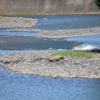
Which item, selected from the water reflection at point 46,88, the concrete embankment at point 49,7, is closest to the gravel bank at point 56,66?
the water reflection at point 46,88

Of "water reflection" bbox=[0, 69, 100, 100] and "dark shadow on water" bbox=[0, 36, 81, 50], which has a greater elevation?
"water reflection" bbox=[0, 69, 100, 100]

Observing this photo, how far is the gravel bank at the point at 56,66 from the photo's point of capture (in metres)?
25.2

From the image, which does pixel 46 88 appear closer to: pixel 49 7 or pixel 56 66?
pixel 56 66

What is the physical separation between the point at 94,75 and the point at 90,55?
5.45m

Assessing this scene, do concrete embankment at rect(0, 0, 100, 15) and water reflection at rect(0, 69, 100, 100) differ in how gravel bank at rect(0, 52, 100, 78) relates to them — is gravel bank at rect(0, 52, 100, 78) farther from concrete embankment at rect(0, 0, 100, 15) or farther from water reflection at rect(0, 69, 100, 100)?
concrete embankment at rect(0, 0, 100, 15)

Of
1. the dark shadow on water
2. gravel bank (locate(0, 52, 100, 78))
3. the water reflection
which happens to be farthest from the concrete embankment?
the water reflection

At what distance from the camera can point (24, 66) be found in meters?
27.4

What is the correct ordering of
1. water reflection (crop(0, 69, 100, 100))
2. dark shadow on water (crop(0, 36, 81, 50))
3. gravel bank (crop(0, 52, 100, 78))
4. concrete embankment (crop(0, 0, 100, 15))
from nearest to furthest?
water reflection (crop(0, 69, 100, 100))
gravel bank (crop(0, 52, 100, 78))
dark shadow on water (crop(0, 36, 81, 50))
concrete embankment (crop(0, 0, 100, 15))

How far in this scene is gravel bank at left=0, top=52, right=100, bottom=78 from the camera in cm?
2516

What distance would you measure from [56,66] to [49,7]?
89.0m

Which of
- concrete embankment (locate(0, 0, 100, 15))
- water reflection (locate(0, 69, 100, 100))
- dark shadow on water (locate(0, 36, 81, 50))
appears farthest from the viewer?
concrete embankment (locate(0, 0, 100, 15))

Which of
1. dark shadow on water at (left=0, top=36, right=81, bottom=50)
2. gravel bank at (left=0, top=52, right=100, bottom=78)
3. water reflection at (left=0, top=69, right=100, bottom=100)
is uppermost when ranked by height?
water reflection at (left=0, top=69, right=100, bottom=100)

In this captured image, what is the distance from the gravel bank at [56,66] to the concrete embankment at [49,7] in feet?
272

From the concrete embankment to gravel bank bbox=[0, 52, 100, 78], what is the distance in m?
82.9
